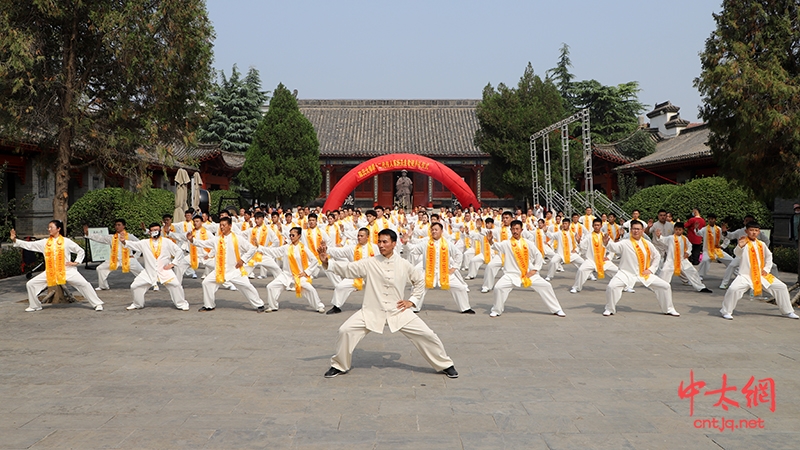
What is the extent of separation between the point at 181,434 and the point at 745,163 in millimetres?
9191

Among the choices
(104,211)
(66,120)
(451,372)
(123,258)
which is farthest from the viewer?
(104,211)

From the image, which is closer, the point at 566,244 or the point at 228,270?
the point at 228,270

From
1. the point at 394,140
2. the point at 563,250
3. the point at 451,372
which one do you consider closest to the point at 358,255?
the point at 451,372

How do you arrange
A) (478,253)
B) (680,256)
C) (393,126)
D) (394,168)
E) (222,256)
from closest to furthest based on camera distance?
(222,256) < (680,256) < (478,253) < (394,168) < (393,126)

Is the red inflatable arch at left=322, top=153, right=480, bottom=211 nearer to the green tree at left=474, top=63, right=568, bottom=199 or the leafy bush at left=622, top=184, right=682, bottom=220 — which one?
the green tree at left=474, top=63, right=568, bottom=199

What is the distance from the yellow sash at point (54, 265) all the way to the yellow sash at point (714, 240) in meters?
10.8

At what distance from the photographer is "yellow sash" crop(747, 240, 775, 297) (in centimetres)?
823

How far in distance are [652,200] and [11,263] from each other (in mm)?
15349

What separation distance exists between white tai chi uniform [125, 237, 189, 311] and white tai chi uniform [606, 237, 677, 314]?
5.82m

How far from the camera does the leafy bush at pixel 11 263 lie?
40.0 ft

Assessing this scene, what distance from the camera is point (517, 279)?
871 cm

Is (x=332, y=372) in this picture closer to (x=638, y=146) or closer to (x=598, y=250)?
(x=598, y=250)

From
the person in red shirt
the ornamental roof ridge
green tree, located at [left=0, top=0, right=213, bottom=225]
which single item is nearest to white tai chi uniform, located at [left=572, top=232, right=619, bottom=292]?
the person in red shirt

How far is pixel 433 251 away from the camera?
930 cm
